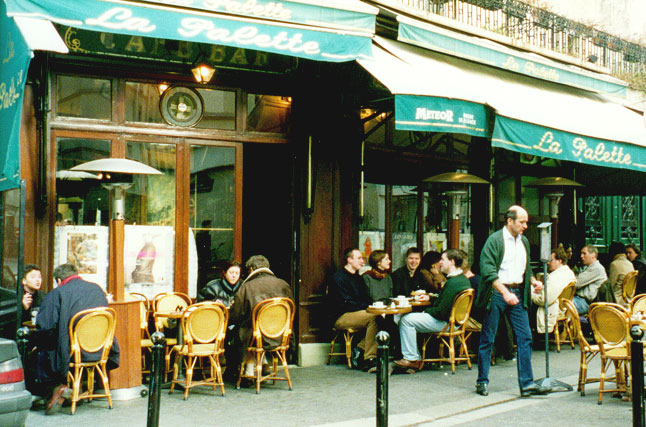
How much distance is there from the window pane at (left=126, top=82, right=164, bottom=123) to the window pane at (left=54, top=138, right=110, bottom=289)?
50 centimetres

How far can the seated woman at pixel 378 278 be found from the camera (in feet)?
33.3

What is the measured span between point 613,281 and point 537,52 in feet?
14.2

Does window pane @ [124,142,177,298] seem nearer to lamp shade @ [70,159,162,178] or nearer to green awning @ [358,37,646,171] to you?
lamp shade @ [70,159,162,178]

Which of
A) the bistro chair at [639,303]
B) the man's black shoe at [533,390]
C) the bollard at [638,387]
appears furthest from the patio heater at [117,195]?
the bistro chair at [639,303]

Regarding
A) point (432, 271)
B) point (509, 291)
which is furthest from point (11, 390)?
point (432, 271)

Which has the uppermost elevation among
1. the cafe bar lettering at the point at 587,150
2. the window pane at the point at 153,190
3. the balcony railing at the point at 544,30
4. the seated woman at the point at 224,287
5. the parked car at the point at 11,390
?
the balcony railing at the point at 544,30

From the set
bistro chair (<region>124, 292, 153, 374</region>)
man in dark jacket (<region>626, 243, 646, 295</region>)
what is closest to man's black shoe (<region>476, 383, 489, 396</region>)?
bistro chair (<region>124, 292, 153, 374</region>)

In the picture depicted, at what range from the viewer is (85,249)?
9.06 meters

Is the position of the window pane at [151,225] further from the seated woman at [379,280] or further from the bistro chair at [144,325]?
the seated woman at [379,280]

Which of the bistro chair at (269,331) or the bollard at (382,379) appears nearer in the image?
the bollard at (382,379)

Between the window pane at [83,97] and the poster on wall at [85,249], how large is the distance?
134cm

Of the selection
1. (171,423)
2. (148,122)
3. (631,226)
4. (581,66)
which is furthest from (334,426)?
(631,226)

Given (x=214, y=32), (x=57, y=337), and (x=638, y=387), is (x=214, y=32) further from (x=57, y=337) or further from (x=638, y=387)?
(x=638, y=387)

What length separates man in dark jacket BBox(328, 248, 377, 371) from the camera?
9672 millimetres
